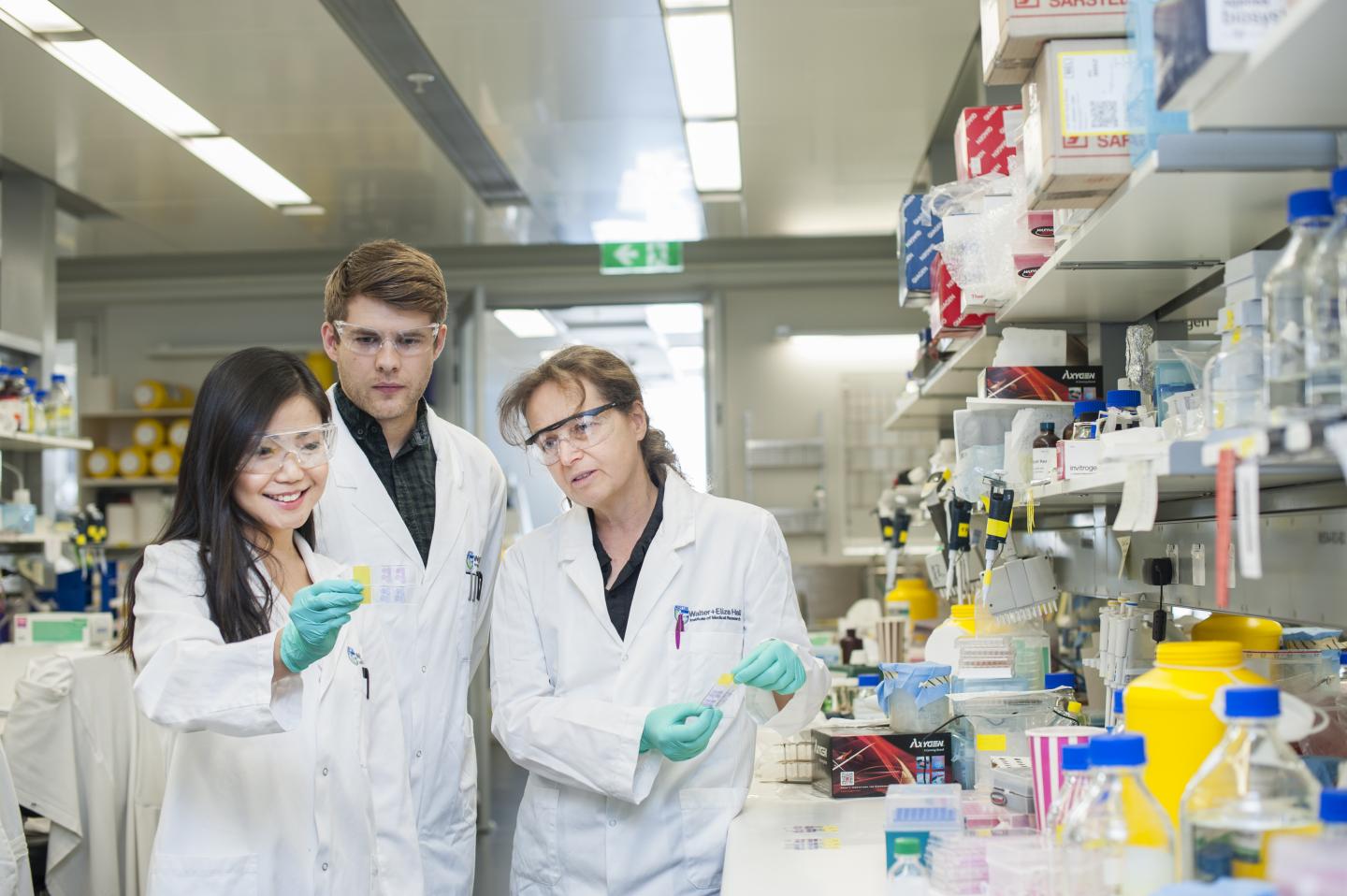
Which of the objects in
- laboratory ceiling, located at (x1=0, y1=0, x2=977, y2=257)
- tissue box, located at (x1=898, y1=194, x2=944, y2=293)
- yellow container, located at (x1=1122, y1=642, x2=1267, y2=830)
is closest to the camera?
yellow container, located at (x1=1122, y1=642, x2=1267, y2=830)

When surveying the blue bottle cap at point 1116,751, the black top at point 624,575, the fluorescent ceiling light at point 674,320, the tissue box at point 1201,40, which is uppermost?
the fluorescent ceiling light at point 674,320

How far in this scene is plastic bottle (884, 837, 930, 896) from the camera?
4.84 ft

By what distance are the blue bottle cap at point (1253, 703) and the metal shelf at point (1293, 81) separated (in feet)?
1.80

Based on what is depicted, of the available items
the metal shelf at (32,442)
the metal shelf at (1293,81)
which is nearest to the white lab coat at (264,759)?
the metal shelf at (1293,81)

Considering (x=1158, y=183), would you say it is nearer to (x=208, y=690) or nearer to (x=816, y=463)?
(x=208, y=690)

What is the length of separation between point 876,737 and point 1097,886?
1.09 meters

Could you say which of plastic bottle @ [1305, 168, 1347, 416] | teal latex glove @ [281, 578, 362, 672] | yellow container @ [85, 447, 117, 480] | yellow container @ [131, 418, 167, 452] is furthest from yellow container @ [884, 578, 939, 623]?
yellow container @ [85, 447, 117, 480]

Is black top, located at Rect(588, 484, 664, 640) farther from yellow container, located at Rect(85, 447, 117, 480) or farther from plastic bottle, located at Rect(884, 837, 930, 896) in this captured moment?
yellow container, located at Rect(85, 447, 117, 480)

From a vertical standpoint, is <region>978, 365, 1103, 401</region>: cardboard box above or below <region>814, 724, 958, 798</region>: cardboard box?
above

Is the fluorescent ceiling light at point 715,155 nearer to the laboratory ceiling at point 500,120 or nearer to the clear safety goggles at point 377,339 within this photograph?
the laboratory ceiling at point 500,120

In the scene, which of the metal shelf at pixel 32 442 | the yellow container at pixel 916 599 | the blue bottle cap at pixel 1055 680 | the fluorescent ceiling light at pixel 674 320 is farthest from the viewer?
the fluorescent ceiling light at pixel 674 320

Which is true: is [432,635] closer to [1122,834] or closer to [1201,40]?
[1122,834]

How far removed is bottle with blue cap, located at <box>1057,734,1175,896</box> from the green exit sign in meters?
5.43

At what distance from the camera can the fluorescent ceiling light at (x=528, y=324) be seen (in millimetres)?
8305
